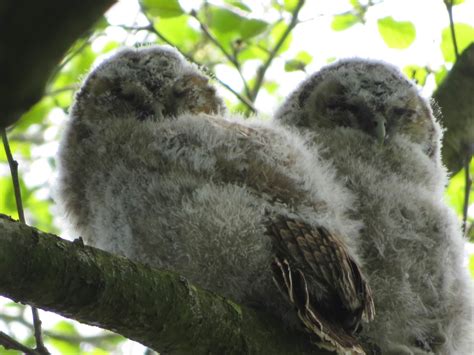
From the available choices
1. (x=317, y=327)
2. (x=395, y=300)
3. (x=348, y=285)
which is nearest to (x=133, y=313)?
(x=317, y=327)

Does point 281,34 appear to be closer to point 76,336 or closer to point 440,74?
point 440,74

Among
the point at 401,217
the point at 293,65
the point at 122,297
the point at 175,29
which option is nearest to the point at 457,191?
the point at 293,65

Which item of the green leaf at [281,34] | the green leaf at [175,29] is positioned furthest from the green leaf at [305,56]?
the green leaf at [175,29]

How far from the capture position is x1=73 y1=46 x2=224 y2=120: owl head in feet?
7.61

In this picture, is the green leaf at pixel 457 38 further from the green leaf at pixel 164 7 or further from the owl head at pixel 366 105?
the green leaf at pixel 164 7

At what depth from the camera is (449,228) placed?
2.32m

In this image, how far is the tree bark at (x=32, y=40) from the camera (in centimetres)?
44

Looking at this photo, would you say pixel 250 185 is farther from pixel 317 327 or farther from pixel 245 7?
pixel 245 7

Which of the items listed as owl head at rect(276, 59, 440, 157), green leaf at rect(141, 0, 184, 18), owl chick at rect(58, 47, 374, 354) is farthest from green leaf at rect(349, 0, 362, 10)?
owl chick at rect(58, 47, 374, 354)

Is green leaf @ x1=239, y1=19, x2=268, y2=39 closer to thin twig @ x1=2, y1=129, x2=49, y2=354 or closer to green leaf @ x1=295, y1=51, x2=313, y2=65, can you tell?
green leaf @ x1=295, y1=51, x2=313, y2=65

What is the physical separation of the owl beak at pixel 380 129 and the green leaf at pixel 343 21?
1400mm

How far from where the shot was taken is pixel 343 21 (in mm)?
4066

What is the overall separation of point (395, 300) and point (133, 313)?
990 millimetres

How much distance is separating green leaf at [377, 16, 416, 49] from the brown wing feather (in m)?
2.12
